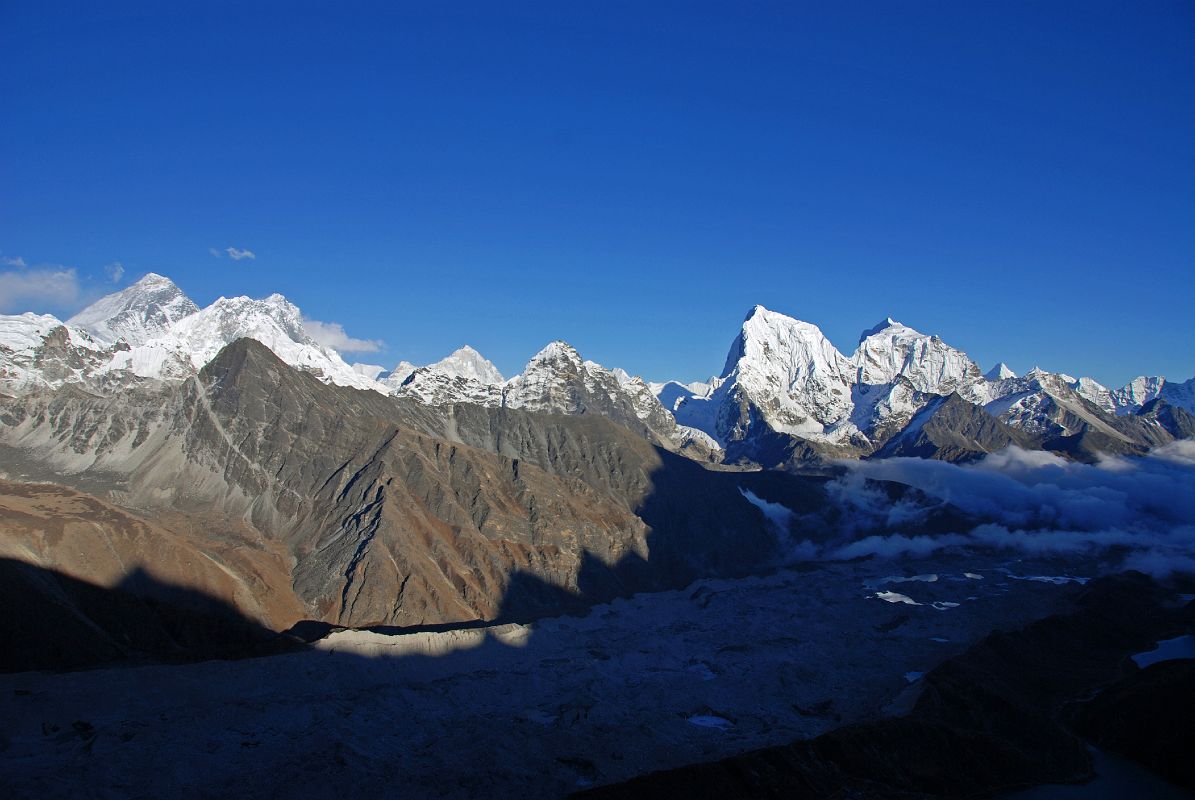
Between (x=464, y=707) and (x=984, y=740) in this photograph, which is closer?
(x=984, y=740)

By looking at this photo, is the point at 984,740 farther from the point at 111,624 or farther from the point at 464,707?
the point at 111,624

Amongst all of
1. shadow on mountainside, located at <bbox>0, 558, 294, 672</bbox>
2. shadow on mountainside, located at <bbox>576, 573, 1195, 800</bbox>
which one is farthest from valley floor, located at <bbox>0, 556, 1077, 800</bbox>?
shadow on mountainside, located at <bbox>576, 573, 1195, 800</bbox>

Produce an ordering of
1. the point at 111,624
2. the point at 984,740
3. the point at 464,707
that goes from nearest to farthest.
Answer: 1. the point at 984,740
2. the point at 464,707
3. the point at 111,624

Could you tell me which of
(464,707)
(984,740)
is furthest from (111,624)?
(984,740)

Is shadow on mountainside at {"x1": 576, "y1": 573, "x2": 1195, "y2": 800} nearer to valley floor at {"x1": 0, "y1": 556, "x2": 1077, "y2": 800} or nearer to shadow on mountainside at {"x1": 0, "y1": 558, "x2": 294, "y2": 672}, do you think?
valley floor at {"x1": 0, "y1": 556, "x2": 1077, "y2": 800}

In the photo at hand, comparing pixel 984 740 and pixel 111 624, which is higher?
pixel 111 624

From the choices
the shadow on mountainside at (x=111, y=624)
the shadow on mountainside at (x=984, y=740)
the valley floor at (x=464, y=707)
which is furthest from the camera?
the shadow on mountainside at (x=111, y=624)

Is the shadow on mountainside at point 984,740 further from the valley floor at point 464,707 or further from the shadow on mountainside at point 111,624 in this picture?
the shadow on mountainside at point 111,624

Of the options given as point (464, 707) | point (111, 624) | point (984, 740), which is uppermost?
point (111, 624)

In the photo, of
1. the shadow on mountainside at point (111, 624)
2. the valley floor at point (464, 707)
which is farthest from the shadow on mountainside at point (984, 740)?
the shadow on mountainside at point (111, 624)
